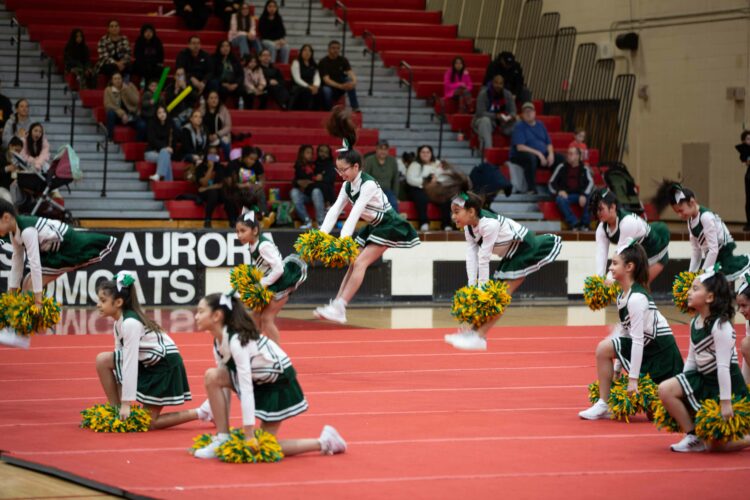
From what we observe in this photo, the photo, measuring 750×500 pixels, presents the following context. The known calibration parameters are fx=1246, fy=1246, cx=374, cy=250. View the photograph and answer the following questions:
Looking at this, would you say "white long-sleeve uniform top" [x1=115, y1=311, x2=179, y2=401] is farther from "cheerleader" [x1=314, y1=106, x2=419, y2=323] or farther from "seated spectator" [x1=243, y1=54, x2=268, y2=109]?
"seated spectator" [x1=243, y1=54, x2=268, y2=109]

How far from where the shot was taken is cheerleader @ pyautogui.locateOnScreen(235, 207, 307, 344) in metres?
9.00

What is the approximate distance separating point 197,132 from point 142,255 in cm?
283

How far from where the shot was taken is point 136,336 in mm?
6926

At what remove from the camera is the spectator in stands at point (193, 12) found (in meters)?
20.3

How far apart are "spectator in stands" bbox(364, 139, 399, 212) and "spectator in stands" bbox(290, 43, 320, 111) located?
2.43 meters

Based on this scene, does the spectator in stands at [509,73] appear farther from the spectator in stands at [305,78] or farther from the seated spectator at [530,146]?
the spectator in stands at [305,78]

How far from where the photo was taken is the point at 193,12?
20.3 meters

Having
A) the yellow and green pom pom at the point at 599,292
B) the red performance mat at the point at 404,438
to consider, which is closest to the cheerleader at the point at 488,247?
the red performance mat at the point at 404,438

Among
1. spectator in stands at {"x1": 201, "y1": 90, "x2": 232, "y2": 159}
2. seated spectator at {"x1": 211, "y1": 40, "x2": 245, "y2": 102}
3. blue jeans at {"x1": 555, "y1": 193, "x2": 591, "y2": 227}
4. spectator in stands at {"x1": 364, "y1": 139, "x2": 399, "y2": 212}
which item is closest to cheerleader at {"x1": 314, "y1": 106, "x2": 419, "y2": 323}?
spectator in stands at {"x1": 364, "y1": 139, "x2": 399, "y2": 212}

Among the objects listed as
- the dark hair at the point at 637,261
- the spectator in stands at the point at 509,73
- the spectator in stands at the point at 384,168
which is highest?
the spectator in stands at the point at 509,73

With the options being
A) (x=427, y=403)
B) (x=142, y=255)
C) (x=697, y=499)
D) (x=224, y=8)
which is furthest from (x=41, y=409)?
(x=224, y=8)

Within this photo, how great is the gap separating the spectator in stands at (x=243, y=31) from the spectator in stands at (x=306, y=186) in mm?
3118

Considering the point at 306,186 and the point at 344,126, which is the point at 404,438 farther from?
the point at 306,186

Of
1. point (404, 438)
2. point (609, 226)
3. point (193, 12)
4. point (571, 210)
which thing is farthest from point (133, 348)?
point (193, 12)
